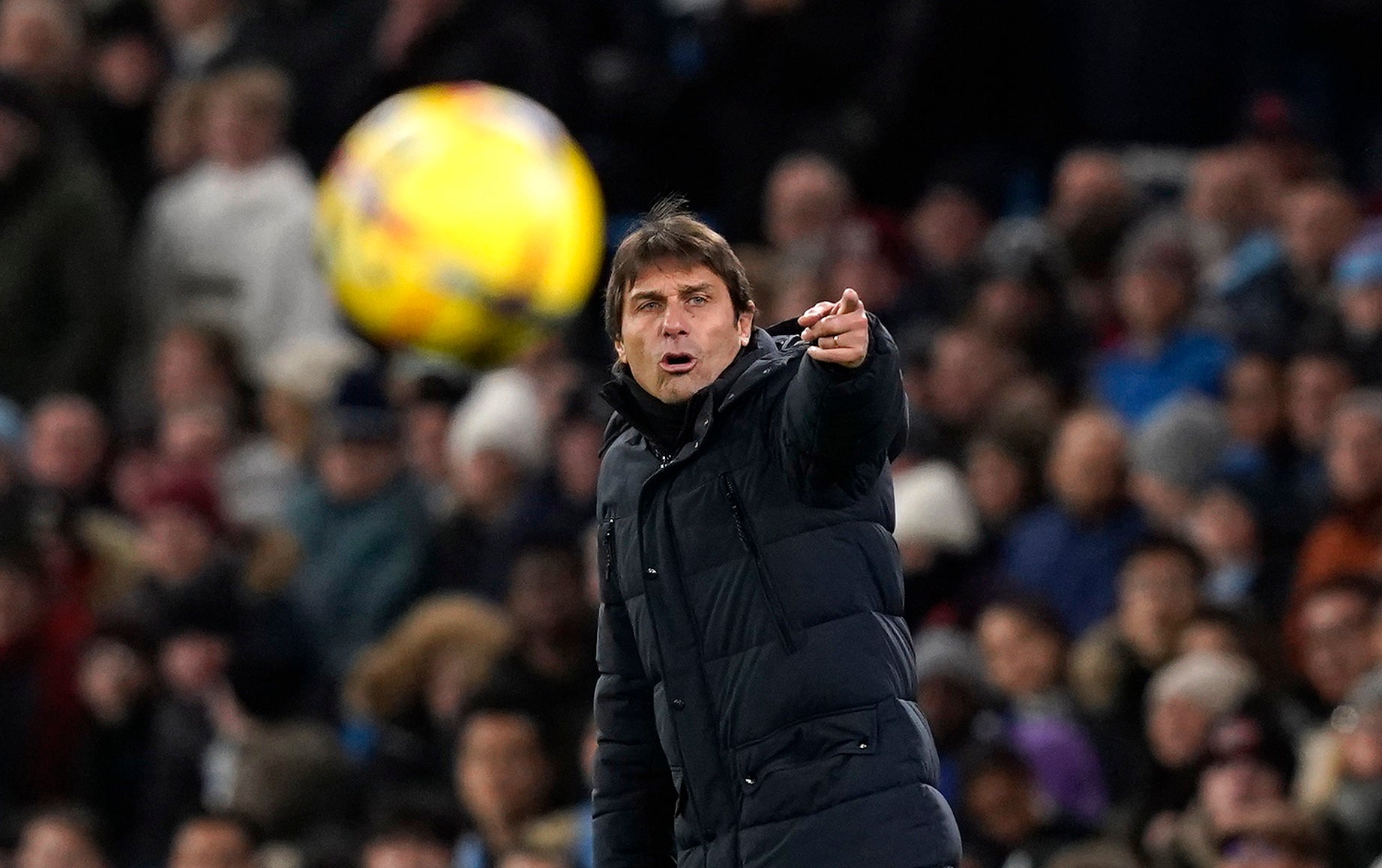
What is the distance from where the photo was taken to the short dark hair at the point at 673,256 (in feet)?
14.7

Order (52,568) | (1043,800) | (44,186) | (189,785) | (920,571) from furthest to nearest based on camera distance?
(44,186), (52,568), (189,785), (920,571), (1043,800)

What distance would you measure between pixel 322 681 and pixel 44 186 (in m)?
2.69

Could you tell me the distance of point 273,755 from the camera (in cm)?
880

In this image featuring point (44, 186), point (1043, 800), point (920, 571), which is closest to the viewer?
point (1043, 800)

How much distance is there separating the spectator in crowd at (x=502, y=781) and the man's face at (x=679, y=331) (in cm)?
380

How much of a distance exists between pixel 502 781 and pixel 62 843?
1.72 meters

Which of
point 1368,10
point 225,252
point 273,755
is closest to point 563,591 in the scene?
point 273,755

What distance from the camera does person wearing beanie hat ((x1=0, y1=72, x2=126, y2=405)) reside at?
35.9 feet

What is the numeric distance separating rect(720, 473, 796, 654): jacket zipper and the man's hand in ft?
1.05

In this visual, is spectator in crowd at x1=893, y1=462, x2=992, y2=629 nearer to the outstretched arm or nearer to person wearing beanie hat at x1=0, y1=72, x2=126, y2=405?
person wearing beanie hat at x1=0, y1=72, x2=126, y2=405

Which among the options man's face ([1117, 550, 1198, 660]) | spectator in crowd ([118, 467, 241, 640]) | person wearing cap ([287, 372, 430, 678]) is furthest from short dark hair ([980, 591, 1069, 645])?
spectator in crowd ([118, 467, 241, 640])

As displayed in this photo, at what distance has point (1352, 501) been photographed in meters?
8.11

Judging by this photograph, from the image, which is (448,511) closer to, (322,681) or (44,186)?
(322,681)

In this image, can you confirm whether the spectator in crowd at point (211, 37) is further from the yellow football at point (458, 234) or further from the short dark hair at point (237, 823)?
the short dark hair at point (237, 823)
